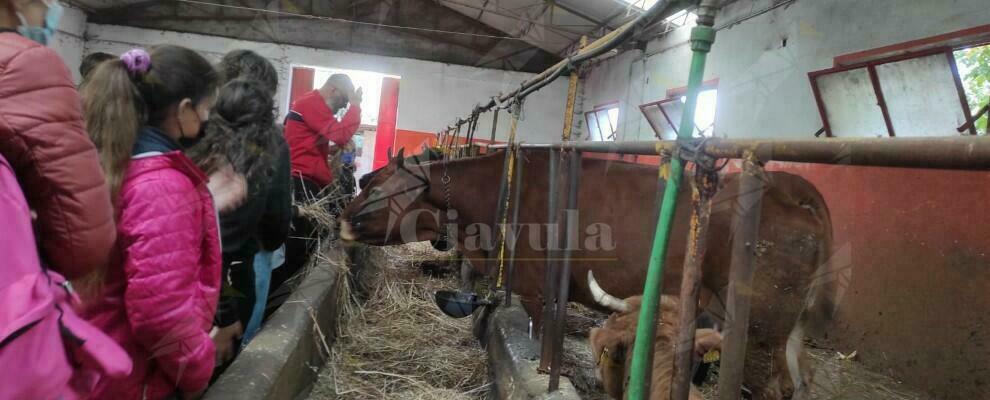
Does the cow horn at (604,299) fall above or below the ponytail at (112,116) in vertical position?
below

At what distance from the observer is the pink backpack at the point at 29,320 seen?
742 mm

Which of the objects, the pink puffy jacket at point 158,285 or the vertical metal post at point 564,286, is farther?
the vertical metal post at point 564,286

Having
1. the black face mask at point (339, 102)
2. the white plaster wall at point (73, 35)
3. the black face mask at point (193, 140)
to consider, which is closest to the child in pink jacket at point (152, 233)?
the black face mask at point (193, 140)

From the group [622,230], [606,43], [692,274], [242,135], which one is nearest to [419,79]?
[622,230]

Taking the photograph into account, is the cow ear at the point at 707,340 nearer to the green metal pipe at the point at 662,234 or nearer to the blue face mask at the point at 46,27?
the green metal pipe at the point at 662,234

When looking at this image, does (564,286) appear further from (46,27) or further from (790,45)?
(790,45)

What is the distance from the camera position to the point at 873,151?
2.61 ft

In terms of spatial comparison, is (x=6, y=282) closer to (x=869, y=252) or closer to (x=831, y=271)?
(x=831, y=271)

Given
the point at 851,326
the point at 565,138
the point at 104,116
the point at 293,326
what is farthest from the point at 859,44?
the point at 104,116

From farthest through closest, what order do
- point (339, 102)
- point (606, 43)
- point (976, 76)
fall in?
point (339, 102) → point (976, 76) → point (606, 43)

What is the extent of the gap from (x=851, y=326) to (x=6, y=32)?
4507mm

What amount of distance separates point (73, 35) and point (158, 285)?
14.2m

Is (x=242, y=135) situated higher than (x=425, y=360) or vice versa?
(x=242, y=135)

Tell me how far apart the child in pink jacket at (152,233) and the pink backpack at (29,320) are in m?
0.33
